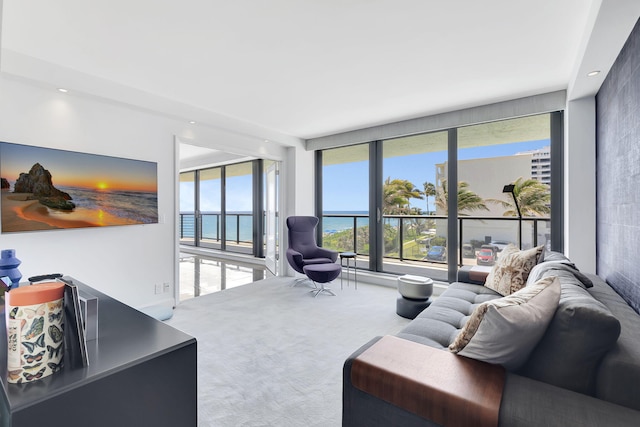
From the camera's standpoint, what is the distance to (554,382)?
46.4 inches

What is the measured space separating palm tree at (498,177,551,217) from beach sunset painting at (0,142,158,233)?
4686mm

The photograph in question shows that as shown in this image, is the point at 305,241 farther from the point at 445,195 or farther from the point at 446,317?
the point at 446,317

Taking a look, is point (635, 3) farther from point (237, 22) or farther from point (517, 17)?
point (237, 22)

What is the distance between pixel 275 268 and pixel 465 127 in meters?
3.91

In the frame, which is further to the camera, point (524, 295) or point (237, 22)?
point (237, 22)

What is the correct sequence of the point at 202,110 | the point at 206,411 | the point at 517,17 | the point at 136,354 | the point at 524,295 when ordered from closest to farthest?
1. the point at 136,354
2. the point at 524,295
3. the point at 206,411
4. the point at 517,17
5. the point at 202,110

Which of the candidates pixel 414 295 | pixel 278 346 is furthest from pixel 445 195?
pixel 278 346

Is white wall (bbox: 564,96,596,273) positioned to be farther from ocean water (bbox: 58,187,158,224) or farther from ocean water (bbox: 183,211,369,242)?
ocean water (bbox: 58,187,158,224)

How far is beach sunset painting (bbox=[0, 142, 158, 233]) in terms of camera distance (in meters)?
2.62

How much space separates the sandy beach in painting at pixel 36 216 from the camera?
102 inches

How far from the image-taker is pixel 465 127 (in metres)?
4.16

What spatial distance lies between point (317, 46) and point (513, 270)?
100 inches

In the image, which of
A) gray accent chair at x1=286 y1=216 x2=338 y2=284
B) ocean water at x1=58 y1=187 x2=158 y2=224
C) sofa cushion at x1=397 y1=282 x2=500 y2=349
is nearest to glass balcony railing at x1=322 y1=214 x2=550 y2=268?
gray accent chair at x1=286 y1=216 x2=338 y2=284

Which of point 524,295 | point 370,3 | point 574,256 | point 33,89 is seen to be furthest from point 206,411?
point 574,256
